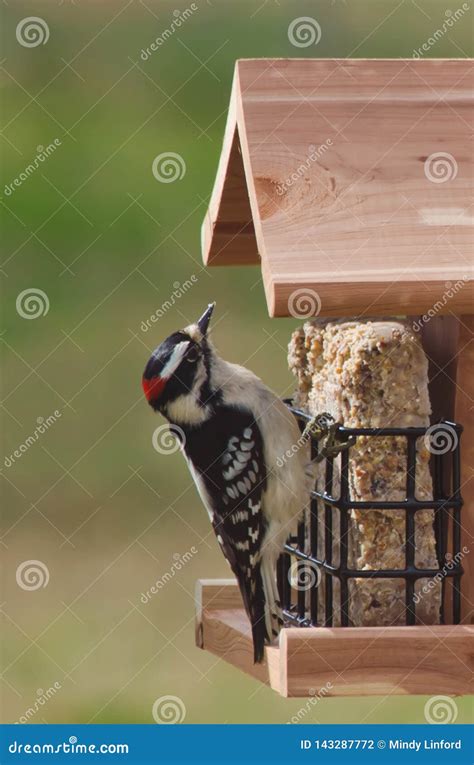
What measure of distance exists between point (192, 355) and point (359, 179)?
0.86 m

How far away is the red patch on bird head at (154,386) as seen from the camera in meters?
3.46

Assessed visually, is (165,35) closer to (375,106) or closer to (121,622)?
(121,622)

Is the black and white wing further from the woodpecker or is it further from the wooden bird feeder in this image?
the wooden bird feeder

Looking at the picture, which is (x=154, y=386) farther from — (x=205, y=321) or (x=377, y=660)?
(x=377, y=660)

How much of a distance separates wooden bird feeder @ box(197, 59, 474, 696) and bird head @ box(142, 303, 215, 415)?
0.51 metres

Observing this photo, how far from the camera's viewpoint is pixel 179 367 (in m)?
3.51

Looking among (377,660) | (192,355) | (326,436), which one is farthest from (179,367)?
(377,660)

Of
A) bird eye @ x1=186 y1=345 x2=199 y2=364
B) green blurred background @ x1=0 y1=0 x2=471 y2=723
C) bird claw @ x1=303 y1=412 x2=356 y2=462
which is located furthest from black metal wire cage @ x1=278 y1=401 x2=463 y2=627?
green blurred background @ x1=0 y1=0 x2=471 y2=723

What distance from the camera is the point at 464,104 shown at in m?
3.03

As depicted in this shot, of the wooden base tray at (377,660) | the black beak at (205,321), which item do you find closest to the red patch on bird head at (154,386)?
the black beak at (205,321)

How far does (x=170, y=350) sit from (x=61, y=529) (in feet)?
16.8

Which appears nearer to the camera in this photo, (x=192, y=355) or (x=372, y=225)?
(x=372, y=225)

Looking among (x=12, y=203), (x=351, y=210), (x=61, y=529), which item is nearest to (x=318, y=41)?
(x=12, y=203)

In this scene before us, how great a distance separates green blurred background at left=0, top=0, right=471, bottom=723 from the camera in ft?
25.1
